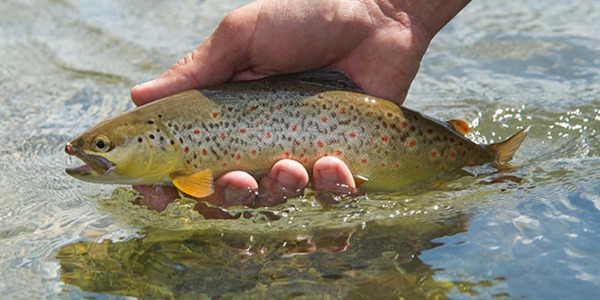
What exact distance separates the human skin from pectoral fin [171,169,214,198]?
13 centimetres

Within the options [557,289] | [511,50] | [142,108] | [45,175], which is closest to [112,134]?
[142,108]

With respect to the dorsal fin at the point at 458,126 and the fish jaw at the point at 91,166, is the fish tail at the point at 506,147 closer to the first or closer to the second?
the dorsal fin at the point at 458,126

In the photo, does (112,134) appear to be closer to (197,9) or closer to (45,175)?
(45,175)

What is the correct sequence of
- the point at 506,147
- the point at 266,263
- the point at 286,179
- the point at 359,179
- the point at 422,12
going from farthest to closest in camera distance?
the point at 422,12 < the point at 506,147 < the point at 359,179 < the point at 286,179 < the point at 266,263

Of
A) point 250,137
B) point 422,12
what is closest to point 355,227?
point 250,137

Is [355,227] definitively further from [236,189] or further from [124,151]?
[124,151]

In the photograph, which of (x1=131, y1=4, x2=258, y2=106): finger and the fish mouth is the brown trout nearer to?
the fish mouth

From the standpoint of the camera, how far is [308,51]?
16.3 feet

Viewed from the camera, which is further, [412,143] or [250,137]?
[412,143]

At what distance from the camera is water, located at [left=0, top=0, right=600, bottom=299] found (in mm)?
3809

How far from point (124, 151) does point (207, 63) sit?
2.52ft

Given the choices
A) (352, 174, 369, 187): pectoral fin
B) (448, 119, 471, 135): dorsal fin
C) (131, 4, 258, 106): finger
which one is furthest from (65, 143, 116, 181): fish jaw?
(448, 119, 471, 135): dorsal fin

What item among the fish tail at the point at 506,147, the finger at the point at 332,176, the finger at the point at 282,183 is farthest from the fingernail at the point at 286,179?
the fish tail at the point at 506,147

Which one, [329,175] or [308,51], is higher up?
[308,51]
